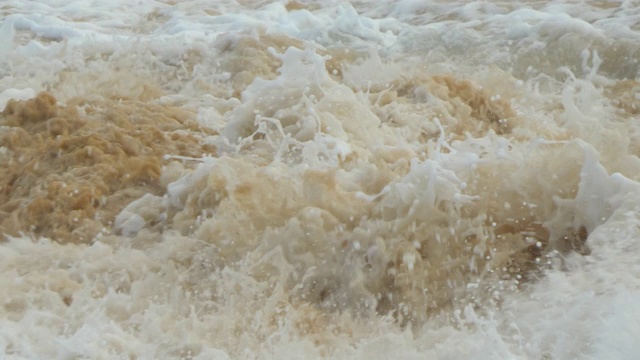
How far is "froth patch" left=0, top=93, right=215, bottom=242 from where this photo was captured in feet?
15.4

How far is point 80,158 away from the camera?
520 cm

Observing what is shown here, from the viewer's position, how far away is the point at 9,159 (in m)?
5.39

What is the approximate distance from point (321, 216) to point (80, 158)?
1.85 metres

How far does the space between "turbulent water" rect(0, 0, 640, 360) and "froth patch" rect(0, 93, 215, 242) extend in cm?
1

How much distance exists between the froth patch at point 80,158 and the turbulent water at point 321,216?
0.01 m

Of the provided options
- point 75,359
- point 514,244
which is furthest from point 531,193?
point 75,359

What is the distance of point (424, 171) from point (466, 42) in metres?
4.69

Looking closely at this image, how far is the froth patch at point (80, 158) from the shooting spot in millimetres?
4703

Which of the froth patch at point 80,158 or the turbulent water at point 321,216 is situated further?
the froth patch at point 80,158

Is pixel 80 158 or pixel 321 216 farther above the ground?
pixel 321 216

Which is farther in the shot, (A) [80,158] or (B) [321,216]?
(A) [80,158]

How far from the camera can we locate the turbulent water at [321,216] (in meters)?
3.36

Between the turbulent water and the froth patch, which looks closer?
the turbulent water

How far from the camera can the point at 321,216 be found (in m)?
4.14
